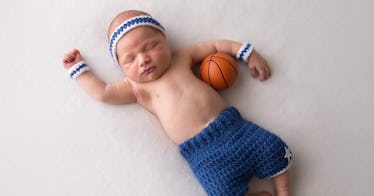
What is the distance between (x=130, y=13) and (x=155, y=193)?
0.64 metres

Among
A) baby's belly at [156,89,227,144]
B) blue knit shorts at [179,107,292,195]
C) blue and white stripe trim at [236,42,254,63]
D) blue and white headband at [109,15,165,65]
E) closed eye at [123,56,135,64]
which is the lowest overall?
blue knit shorts at [179,107,292,195]

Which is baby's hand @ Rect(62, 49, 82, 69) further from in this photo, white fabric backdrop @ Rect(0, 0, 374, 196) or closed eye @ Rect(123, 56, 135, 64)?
closed eye @ Rect(123, 56, 135, 64)

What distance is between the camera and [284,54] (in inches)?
63.7

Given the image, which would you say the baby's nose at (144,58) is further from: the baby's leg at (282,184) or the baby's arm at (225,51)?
the baby's leg at (282,184)

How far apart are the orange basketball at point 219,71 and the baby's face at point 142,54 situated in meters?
0.15

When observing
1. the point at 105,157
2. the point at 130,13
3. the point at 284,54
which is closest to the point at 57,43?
the point at 130,13

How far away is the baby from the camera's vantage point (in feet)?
4.58

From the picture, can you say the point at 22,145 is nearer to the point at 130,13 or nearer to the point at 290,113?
the point at 130,13

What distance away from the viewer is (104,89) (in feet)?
4.94

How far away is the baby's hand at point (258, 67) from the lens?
5.13 feet

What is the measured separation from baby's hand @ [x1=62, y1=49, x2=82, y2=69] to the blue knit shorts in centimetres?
51

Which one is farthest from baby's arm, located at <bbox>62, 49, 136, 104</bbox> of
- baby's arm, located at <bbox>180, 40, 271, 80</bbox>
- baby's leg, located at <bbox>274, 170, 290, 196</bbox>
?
baby's leg, located at <bbox>274, 170, 290, 196</bbox>

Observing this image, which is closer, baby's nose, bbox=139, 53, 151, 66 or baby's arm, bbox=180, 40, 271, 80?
baby's nose, bbox=139, 53, 151, 66

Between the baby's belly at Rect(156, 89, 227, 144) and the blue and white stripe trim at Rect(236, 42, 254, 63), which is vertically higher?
the blue and white stripe trim at Rect(236, 42, 254, 63)
